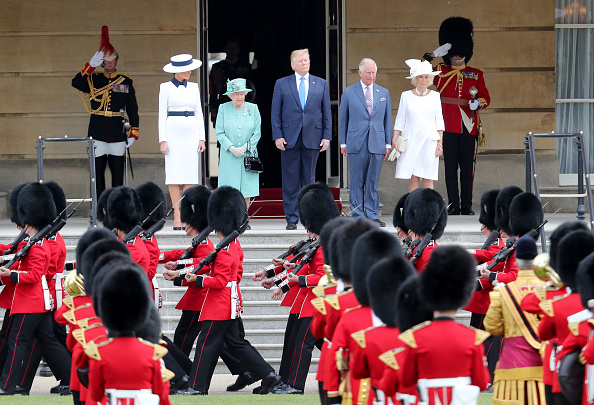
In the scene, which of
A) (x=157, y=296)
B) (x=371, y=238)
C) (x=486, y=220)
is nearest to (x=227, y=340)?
(x=157, y=296)

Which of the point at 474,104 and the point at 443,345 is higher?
the point at 474,104

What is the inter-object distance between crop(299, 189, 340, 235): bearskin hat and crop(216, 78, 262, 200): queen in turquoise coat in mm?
2502

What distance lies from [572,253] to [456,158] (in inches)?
251

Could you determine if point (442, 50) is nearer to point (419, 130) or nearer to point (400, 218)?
point (419, 130)

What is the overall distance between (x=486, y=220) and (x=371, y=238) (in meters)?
3.35

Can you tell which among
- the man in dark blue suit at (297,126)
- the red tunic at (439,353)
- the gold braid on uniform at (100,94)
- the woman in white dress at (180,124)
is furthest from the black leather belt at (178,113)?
the red tunic at (439,353)

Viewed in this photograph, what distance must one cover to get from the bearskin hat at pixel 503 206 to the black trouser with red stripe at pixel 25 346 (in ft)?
10.7

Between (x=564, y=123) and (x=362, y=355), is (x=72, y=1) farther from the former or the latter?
(x=362, y=355)

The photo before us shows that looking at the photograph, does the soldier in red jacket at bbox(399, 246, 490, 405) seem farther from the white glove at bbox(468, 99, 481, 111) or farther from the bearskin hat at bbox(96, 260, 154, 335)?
the white glove at bbox(468, 99, 481, 111)

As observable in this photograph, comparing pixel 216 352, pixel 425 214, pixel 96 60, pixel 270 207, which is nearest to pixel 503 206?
pixel 425 214

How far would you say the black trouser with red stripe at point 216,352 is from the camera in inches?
322

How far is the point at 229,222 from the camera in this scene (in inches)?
336

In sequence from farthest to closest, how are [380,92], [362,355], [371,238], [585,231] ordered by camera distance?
1. [380,92]
2. [585,231]
3. [371,238]
4. [362,355]

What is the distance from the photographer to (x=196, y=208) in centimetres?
896
